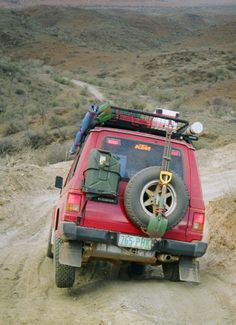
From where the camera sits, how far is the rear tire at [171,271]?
7.39 m

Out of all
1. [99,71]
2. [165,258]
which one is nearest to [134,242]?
[165,258]

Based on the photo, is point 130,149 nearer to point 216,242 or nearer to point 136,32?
point 216,242

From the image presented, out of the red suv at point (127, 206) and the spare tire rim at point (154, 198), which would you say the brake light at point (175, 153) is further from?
the spare tire rim at point (154, 198)

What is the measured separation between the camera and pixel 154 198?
6.54 m

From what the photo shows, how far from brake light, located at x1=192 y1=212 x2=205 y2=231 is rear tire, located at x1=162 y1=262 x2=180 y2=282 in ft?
2.14

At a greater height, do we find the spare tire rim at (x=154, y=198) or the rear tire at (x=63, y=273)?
the spare tire rim at (x=154, y=198)

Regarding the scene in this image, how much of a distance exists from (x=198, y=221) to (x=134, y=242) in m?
0.80

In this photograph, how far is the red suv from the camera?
257 inches

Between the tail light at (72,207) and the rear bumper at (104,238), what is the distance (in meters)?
0.09

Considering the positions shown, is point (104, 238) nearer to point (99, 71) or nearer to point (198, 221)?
point (198, 221)

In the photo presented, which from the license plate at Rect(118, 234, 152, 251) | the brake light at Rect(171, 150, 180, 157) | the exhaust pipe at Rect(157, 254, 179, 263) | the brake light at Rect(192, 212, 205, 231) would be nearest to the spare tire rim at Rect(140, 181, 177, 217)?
the license plate at Rect(118, 234, 152, 251)

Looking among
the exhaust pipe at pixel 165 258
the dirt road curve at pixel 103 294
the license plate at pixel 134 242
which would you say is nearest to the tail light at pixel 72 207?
the license plate at pixel 134 242

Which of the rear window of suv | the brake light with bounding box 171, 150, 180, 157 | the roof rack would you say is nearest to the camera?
the rear window of suv

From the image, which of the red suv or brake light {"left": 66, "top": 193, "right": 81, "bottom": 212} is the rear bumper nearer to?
the red suv
